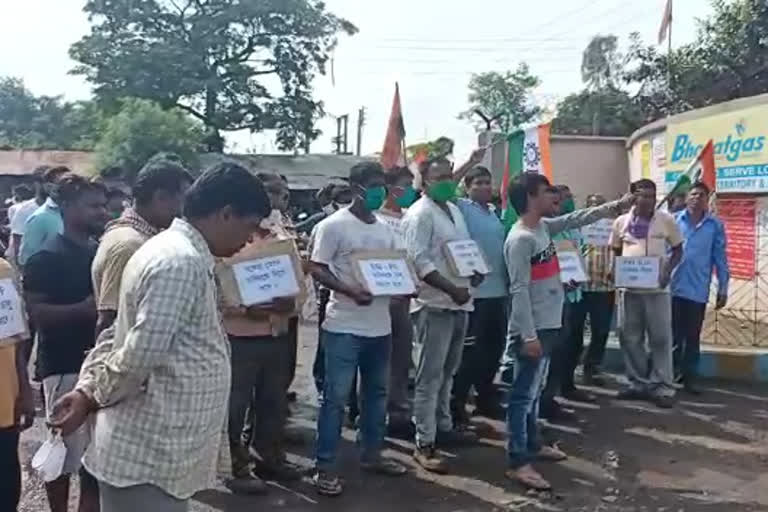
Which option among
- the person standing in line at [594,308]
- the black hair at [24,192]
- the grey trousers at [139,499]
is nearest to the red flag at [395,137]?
the person standing in line at [594,308]

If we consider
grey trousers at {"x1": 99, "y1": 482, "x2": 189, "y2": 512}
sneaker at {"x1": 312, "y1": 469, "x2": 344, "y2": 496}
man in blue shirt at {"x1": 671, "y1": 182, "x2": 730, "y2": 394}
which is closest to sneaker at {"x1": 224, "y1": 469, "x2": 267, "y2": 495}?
sneaker at {"x1": 312, "y1": 469, "x2": 344, "y2": 496}

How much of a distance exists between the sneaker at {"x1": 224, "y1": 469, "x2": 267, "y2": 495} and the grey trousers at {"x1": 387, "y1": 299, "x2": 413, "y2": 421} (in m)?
1.50

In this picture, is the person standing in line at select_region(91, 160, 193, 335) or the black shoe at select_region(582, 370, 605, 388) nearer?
the person standing in line at select_region(91, 160, 193, 335)

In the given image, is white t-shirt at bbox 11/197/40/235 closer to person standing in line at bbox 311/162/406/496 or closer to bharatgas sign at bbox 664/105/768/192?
person standing in line at bbox 311/162/406/496

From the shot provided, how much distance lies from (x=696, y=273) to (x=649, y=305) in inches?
26.9

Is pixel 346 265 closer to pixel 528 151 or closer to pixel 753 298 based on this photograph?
pixel 528 151

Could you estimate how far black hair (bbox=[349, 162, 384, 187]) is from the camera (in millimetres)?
5559

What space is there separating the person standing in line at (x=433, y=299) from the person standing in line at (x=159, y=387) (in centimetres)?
309

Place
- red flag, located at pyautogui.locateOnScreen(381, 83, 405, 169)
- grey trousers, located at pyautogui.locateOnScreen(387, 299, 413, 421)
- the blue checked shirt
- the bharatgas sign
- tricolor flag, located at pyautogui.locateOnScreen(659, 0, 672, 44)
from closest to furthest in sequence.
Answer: grey trousers, located at pyautogui.locateOnScreen(387, 299, 413, 421) → the blue checked shirt → red flag, located at pyautogui.locateOnScreen(381, 83, 405, 169) → the bharatgas sign → tricolor flag, located at pyautogui.locateOnScreen(659, 0, 672, 44)

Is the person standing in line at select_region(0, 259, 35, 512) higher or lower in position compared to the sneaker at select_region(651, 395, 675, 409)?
higher

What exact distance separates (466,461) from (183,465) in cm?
365

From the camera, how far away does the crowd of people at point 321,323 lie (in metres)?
2.75

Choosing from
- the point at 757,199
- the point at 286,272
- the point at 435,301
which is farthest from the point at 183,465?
the point at 757,199

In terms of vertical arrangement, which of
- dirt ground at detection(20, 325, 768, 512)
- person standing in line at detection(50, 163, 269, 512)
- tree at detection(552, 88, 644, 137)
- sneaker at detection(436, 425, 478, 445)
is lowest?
dirt ground at detection(20, 325, 768, 512)
